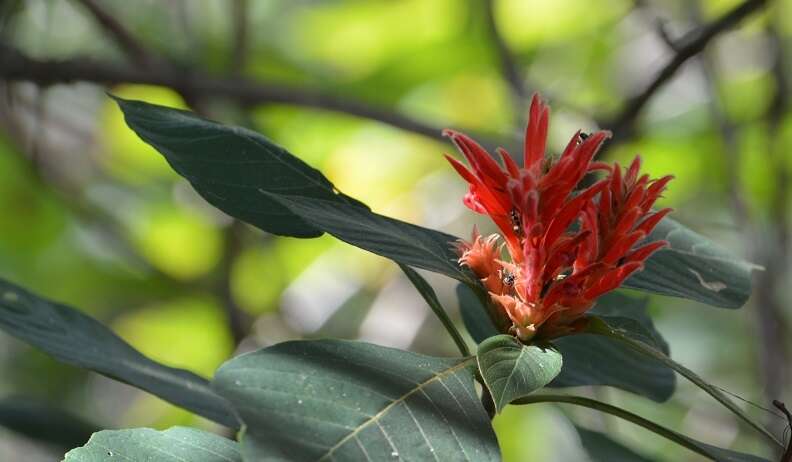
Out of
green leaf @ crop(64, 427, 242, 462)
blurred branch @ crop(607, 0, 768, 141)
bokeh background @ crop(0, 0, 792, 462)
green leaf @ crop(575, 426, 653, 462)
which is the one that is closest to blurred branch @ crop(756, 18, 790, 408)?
bokeh background @ crop(0, 0, 792, 462)

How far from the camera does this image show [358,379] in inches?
26.3

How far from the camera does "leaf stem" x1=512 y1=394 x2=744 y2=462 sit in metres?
0.75

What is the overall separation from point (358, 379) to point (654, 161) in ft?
6.28

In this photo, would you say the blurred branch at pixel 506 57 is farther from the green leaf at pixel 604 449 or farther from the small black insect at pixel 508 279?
the small black insect at pixel 508 279

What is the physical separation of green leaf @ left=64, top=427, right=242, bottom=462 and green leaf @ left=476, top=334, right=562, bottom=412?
7.8 inches

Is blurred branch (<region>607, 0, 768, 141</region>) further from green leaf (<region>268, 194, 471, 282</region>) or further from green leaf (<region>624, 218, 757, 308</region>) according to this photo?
green leaf (<region>268, 194, 471, 282</region>)

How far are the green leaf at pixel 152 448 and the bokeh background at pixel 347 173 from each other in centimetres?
140

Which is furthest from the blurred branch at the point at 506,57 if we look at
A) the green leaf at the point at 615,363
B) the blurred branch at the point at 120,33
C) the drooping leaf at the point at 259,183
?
the drooping leaf at the point at 259,183

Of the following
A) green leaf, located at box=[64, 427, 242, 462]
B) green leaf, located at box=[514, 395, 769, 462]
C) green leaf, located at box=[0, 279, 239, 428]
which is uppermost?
green leaf, located at box=[0, 279, 239, 428]

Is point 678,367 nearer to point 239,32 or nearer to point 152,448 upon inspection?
point 152,448

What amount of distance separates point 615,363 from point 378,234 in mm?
380

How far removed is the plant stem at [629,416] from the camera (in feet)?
2.46

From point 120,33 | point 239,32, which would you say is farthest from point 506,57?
point 120,33

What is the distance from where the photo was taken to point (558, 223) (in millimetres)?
757
